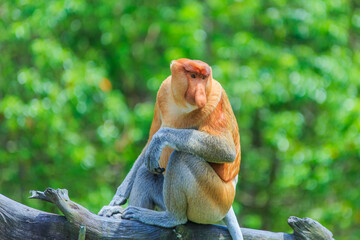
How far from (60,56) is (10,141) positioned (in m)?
1.72

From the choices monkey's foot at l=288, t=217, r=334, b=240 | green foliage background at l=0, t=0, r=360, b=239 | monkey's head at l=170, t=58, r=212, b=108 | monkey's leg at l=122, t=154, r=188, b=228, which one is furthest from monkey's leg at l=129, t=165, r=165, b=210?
green foliage background at l=0, t=0, r=360, b=239

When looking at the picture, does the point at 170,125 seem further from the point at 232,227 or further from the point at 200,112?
the point at 232,227

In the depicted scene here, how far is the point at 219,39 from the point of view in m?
7.30

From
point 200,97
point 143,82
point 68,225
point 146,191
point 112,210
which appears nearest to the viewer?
point 200,97

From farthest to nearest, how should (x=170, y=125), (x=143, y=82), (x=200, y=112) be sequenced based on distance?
(x=143, y=82), (x=170, y=125), (x=200, y=112)

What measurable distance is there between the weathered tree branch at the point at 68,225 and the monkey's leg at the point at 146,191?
245 mm

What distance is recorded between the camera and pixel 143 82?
800 centimetres

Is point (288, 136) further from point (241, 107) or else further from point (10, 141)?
point (10, 141)

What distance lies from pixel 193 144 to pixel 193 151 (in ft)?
0.15

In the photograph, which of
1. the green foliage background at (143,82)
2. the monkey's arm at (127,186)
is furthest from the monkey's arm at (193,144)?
the green foliage background at (143,82)

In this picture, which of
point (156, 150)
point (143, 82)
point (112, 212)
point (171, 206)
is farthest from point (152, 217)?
point (143, 82)

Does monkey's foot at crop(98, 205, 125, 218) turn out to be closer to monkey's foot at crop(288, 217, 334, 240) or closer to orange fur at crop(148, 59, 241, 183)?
orange fur at crop(148, 59, 241, 183)

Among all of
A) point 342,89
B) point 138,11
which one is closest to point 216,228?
point 342,89

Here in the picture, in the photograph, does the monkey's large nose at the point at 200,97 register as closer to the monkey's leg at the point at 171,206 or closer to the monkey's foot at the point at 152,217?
the monkey's leg at the point at 171,206
